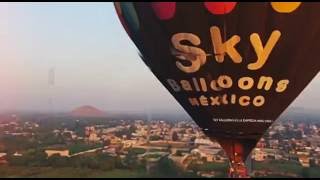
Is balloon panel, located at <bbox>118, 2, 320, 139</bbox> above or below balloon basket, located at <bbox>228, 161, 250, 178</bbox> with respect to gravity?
above

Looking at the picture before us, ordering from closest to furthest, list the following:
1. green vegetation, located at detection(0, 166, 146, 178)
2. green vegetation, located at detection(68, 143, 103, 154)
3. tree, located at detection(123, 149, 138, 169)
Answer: green vegetation, located at detection(0, 166, 146, 178), green vegetation, located at detection(68, 143, 103, 154), tree, located at detection(123, 149, 138, 169)

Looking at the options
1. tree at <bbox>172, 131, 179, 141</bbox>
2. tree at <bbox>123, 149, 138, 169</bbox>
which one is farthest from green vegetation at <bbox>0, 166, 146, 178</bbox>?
tree at <bbox>172, 131, 179, 141</bbox>

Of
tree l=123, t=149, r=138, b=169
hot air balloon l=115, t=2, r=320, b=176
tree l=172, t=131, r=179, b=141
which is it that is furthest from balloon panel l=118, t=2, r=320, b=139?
tree l=123, t=149, r=138, b=169

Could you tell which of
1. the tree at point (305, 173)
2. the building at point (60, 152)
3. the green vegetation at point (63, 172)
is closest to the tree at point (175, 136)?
the green vegetation at point (63, 172)

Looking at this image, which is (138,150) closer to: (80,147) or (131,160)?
(131,160)

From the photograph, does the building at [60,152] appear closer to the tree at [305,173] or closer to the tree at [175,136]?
the tree at [175,136]

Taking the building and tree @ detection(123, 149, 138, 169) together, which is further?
tree @ detection(123, 149, 138, 169)

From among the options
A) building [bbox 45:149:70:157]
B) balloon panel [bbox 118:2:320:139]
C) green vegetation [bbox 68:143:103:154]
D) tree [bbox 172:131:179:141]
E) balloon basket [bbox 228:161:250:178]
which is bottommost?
balloon basket [bbox 228:161:250:178]

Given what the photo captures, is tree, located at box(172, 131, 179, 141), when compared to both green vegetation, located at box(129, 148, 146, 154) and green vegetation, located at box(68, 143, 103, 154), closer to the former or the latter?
green vegetation, located at box(129, 148, 146, 154)

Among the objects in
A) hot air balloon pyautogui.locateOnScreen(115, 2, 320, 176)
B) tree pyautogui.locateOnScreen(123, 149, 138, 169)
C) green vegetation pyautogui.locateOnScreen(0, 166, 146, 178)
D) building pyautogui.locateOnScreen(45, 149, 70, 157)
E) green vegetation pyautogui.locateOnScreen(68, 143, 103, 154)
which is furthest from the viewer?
tree pyautogui.locateOnScreen(123, 149, 138, 169)
